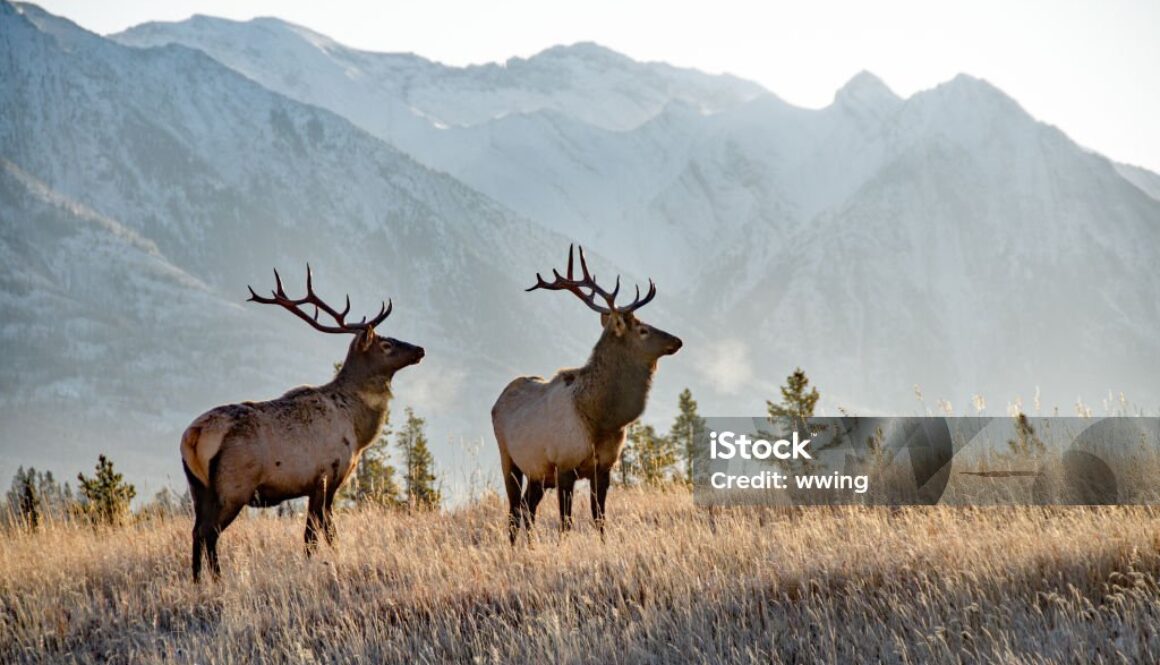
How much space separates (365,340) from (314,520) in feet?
6.85

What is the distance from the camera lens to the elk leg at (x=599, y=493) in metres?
10.1

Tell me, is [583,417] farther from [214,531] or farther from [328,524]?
[214,531]

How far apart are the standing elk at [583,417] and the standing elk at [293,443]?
4.79 feet

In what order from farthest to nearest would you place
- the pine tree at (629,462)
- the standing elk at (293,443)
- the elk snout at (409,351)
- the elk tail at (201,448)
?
the pine tree at (629,462) < the elk snout at (409,351) < the standing elk at (293,443) < the elk tail at (201,448)

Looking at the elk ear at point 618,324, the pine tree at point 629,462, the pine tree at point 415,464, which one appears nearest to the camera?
the elk ear at point 618,324

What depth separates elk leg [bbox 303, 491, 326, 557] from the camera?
9.86 meters

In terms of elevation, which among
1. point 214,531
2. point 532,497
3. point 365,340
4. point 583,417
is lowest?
point 214,531

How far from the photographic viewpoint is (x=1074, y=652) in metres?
5.66

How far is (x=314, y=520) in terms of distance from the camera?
988 cm

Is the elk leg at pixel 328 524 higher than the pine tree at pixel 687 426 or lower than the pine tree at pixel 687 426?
lower

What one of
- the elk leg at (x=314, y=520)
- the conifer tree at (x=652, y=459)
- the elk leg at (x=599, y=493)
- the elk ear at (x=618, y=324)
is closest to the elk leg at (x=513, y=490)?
the elk leg at (x=599, y=493)

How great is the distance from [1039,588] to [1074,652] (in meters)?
1.39

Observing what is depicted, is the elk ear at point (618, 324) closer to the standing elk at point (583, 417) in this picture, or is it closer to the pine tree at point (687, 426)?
the standing elk at point (583, 417)

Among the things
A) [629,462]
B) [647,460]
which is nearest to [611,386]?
[647,460]
